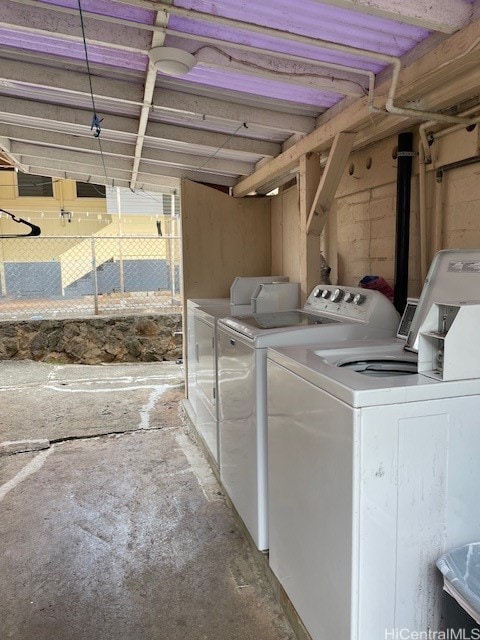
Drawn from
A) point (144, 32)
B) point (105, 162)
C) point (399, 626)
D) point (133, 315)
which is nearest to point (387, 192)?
point (144, 32)

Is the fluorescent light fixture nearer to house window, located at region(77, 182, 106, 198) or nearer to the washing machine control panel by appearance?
the washing machine control panel

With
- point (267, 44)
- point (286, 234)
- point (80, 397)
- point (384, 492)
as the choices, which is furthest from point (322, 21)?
point (80, 397)

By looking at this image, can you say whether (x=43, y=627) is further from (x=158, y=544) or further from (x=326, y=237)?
(x=326, y=237)

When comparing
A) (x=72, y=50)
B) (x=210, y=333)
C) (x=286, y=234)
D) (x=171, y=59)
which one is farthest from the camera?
(x=286, y=234)

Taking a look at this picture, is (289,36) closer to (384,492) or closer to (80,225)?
(384,492)

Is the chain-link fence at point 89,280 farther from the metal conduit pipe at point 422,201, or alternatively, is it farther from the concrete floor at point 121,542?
the metal conduit pipe at point 422,201

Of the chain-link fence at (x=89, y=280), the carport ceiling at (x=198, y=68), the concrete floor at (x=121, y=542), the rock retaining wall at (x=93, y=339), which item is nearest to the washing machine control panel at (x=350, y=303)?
the carport ceiling at (x=198, y=68)

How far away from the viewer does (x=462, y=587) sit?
1.17 m

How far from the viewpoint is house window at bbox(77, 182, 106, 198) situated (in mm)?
11906

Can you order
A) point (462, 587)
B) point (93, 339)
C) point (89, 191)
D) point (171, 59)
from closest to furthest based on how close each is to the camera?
point (462, 587), point (171, 59), point (93, 339), point (89, 191)

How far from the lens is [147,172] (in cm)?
440

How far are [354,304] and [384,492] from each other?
1.34 m

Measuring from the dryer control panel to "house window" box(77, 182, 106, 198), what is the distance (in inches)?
419

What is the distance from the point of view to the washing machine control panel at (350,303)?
2.29 m
